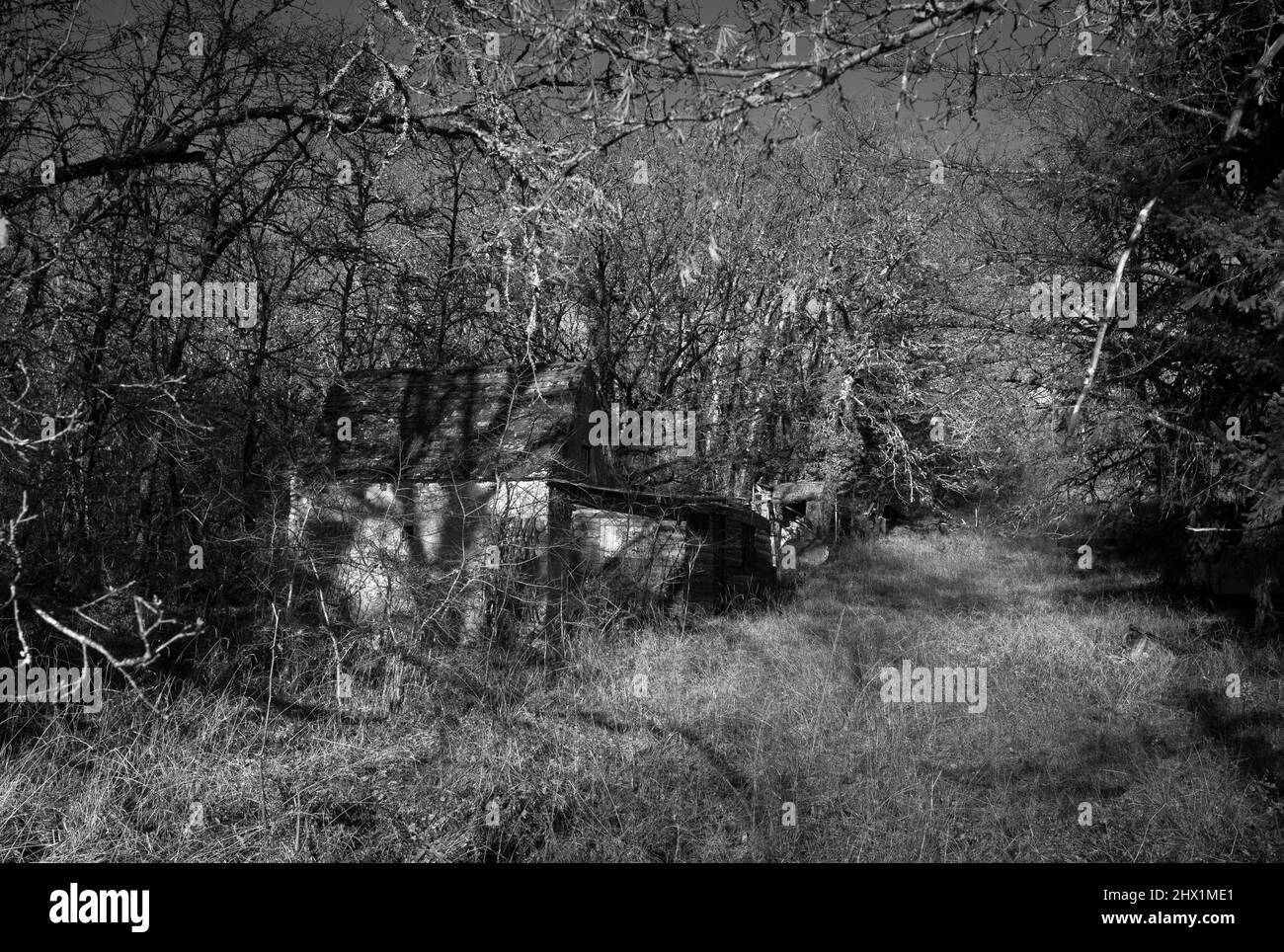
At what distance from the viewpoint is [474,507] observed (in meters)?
9.74

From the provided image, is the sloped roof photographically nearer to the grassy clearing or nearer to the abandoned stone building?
the abandoned stone building

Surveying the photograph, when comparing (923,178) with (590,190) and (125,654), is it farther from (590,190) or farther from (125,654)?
(125,654)

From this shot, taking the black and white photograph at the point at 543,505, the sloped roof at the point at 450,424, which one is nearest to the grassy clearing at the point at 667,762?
the black and white photograph at the point at 543,505

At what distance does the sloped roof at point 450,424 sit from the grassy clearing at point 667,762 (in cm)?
227

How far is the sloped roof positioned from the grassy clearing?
2.27 m

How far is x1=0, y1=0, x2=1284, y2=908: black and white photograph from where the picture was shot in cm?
525

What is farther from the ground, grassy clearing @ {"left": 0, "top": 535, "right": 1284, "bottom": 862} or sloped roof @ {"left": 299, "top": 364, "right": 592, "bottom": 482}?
sloped roof @ {"left": 299, "top": 364, "right": 592, "bottom": 482}

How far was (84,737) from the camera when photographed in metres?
6.04

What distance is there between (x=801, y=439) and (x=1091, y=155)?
11.0m

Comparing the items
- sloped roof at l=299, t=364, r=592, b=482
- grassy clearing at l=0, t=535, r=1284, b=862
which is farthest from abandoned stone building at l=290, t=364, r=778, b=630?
grassy clearing at l=0, t=535, r=1284, b=862

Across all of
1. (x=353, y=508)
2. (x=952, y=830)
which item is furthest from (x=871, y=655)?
(x=353, y=508)

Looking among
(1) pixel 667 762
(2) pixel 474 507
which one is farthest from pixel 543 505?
(1) pixel 667 762

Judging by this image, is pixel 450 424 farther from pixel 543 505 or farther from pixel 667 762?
pixel 667 762

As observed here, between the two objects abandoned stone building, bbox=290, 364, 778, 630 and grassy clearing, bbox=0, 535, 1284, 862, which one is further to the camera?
abandoned stone building, bbox=290, 364, 778, 630
